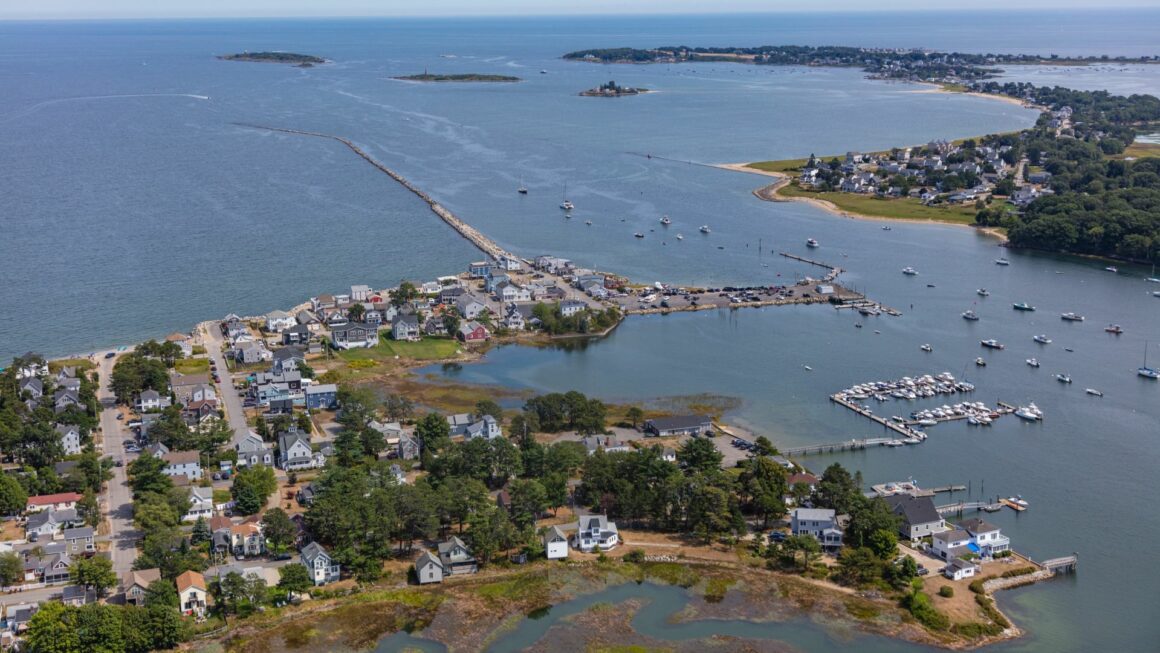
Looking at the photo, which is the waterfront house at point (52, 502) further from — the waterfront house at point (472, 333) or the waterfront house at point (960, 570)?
the waterfront house at point (960, 570)

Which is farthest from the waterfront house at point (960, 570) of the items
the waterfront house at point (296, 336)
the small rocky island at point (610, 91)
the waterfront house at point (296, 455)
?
the small rocky island at point (610, 91)

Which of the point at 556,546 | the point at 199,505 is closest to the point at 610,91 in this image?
the point at 199,505

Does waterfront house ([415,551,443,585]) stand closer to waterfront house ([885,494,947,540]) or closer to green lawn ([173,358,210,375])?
waterfront house ([885,494,947,540])

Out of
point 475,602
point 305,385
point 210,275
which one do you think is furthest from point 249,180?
point 475,602

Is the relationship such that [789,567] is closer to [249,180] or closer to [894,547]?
[894,547]

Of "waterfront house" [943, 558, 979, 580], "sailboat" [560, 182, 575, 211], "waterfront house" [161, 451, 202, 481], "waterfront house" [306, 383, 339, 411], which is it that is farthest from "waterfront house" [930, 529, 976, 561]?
"sailboat" [560, 182, 575, 211]

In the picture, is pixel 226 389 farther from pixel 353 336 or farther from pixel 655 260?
pixel 655 260
